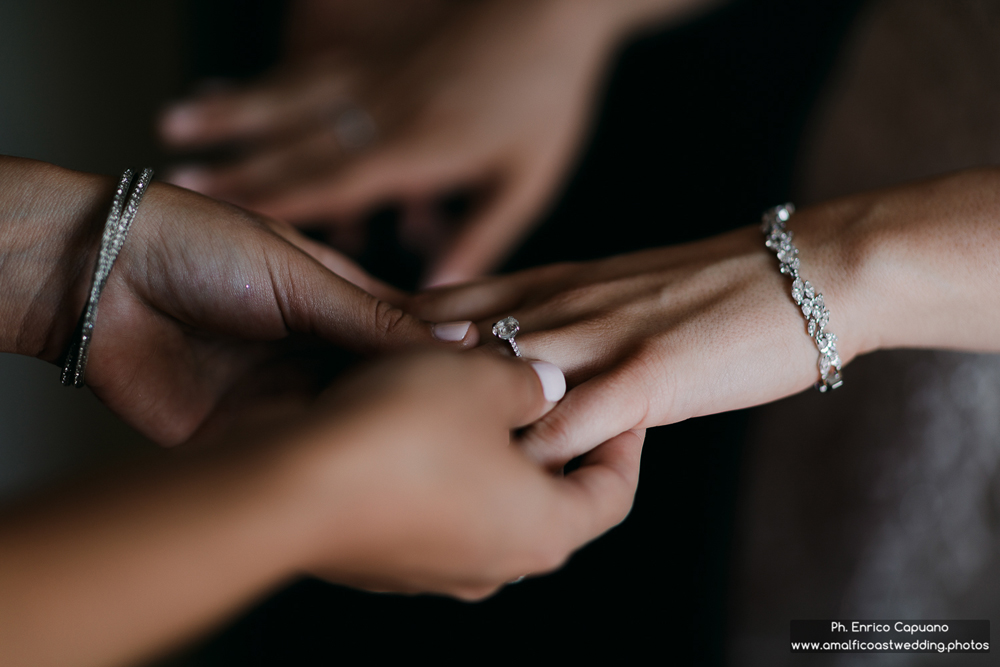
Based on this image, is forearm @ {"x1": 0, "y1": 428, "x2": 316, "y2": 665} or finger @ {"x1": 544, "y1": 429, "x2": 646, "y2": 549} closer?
forearm @ {"x1": 0, "y1": 428, "x2": 316, "y2": 665}

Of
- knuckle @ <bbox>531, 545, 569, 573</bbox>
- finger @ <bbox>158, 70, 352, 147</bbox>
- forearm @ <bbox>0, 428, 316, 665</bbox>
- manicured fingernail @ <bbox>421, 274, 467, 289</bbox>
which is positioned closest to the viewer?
forearm @ <bbox>0, 428, 316, 665</bbox>

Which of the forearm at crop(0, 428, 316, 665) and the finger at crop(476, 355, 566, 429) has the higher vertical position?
the finger at crop(476, 355, 566, 429)

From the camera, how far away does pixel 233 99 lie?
1329 mm

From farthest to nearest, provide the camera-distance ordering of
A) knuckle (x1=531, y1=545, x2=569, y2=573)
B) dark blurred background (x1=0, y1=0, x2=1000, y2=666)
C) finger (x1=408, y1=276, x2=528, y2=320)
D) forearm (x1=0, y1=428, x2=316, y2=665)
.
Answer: dark blurred background (x1=0, y1=0, x2=1000, y2=666), finger (x1=408, y1=276, x2=528, y2=320), knuckle (x1=531, y1=545, x2=569, y2=573), forearm (x1=0, y1=428, x2=316, y2=665)

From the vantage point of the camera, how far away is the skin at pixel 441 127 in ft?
4.06

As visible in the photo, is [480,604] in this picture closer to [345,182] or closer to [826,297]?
[826,297]

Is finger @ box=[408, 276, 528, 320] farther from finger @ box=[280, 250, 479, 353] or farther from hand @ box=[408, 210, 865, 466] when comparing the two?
finger @ box=[280, 250, 479, 353]

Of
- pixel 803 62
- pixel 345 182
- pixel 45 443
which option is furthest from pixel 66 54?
pixel 803 62

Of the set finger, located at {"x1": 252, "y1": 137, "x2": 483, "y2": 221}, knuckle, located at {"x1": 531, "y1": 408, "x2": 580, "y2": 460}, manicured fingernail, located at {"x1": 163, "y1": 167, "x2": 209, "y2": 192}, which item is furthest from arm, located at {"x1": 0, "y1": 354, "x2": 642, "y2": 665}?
manicured fingernail, located at {"x1": 163, "y1": 167, "x2": 209, "y2": 192}

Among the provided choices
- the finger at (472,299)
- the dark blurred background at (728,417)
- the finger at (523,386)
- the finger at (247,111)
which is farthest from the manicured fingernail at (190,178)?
the finger at (523,386)

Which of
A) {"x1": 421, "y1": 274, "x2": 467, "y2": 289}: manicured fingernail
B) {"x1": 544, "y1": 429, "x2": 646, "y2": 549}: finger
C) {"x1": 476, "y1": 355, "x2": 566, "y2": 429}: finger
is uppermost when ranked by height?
{"x1": 421, "y1": 274, "x2": 467, "y2": 289}: manicured fingernail

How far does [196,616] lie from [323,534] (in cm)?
10

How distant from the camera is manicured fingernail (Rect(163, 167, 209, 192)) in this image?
124 cm

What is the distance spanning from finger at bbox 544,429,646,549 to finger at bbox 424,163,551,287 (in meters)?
0.57
